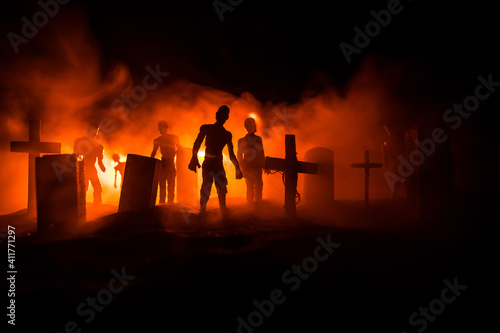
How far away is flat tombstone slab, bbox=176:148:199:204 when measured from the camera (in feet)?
36.8

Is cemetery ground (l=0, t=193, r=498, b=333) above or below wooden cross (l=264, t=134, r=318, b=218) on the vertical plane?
below

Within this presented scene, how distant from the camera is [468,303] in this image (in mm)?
3637

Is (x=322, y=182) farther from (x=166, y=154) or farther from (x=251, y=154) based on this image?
(x=166, y=154)

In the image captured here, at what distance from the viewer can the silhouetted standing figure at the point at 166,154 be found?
10016mm

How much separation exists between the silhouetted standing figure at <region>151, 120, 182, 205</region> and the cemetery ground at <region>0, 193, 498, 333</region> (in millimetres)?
4629

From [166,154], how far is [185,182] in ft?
5.28

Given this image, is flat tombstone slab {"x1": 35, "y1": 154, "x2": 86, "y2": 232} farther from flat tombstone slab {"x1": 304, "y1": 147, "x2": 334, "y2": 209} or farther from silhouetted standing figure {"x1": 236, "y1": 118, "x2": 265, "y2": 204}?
flat tombstone slab {"x1": 304, "y1": 147, "x2": 334, "y2": 209}

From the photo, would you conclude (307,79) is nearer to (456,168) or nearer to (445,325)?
(456,168)

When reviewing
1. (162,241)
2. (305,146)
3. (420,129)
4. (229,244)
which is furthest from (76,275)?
(305,146)

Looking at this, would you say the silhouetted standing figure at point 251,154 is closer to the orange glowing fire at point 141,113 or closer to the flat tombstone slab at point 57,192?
the flat tombstone slab at point 57,192

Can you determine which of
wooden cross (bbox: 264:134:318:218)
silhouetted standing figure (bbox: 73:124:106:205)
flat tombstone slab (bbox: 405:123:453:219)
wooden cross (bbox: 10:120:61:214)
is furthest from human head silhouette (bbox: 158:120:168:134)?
flat tombstone slab (bbox: 405:123:453:219)

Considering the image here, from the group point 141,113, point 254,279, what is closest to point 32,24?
point 141,113

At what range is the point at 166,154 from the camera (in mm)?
10281

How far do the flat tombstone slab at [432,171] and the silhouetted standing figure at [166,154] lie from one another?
7.23m
